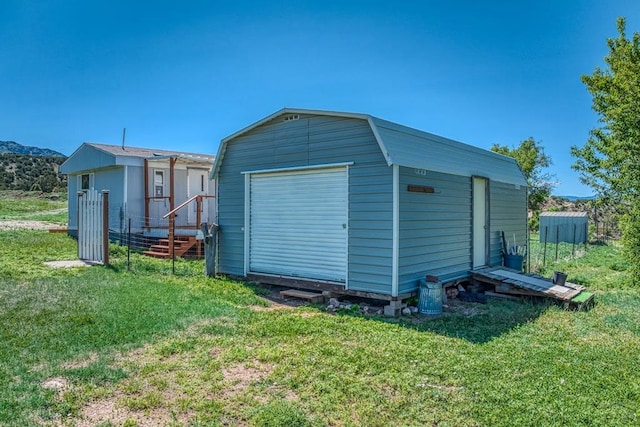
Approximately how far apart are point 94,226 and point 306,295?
6.45 meters

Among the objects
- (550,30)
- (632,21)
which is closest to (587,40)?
(550,30)

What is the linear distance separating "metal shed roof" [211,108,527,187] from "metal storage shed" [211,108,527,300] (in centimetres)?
3

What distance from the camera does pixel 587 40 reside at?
1184 centimetres

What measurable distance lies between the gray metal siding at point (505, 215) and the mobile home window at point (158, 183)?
1091 cm

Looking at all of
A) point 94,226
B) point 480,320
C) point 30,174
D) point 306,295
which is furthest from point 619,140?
point 30,174

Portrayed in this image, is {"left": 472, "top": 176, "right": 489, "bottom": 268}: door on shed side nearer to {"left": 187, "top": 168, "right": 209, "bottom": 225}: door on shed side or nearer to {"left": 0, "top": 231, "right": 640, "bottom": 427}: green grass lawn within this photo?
{"left": 0, "top": 231, "right": 640, "bottom": 427}: green grass lawn

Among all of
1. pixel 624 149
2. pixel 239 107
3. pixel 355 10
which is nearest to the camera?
pixel 624 149

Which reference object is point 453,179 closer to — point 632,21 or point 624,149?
point 624,149

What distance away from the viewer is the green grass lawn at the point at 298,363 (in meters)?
3.17

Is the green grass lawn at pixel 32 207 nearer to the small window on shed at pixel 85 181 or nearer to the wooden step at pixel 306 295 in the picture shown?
the small window on shed at pixel 85 181

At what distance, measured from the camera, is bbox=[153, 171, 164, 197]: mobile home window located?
1476cm

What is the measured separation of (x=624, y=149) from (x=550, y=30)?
19.8 feet

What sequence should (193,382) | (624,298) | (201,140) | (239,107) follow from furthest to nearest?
(201,140) < (239,107) < (624,298) < (193,382)

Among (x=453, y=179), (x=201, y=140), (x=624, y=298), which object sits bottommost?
(x=624, y=298)
